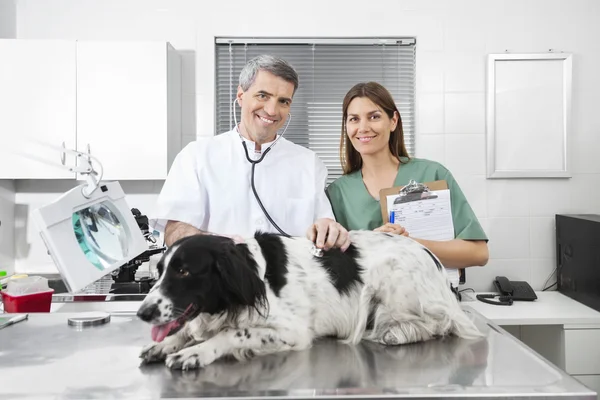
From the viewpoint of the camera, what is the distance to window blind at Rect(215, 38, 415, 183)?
10.2 feet

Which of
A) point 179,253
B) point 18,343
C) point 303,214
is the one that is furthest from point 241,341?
point 303,214

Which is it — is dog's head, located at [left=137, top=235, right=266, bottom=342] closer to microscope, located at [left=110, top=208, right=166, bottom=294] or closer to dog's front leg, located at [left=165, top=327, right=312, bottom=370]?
dog's front leg, located at [left=165, top=327, right=312, bottom=370]

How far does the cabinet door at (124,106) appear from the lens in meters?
2.77

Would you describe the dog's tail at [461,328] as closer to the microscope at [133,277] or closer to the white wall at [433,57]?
the microscope at [133,277]

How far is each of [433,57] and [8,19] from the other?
8.09 ft

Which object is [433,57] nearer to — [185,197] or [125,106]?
[125,106]

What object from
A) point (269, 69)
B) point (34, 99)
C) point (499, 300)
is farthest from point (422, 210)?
point (34, 99)

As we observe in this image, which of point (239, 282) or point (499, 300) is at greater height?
point (239, 282)

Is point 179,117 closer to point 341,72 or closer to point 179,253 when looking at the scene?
point 341,72

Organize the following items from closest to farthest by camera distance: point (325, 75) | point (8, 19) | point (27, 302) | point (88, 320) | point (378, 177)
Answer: point (88, 320) < point (27, 302) < point (378, 177) < point (8, 19) < point (325, 75)

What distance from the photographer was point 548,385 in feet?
2.73

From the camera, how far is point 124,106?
2.79m

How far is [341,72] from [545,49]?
119 centimetres

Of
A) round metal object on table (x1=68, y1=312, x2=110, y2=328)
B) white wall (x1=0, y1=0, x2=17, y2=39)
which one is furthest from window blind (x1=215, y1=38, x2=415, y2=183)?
round metal object on table (x1=68, y1=312, x2=110, y2=328)
